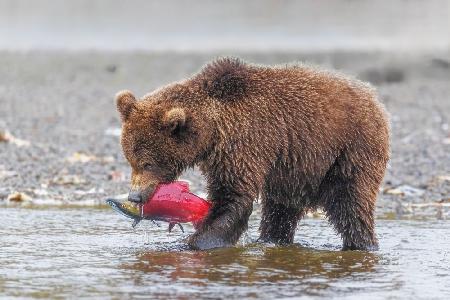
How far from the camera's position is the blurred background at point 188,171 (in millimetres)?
8172

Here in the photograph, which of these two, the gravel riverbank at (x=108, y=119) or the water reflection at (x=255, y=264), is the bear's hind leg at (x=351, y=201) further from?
the gravel riverbank at (x=108, y=119)

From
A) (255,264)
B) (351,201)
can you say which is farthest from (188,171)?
(255,264)

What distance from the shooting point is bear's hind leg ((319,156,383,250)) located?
9.54 metres

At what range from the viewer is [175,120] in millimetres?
8898

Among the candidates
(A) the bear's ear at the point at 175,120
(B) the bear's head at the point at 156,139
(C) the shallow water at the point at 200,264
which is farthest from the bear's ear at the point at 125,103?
(C) the shallow water at the point at 200,264

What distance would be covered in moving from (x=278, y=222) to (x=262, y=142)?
103 cm

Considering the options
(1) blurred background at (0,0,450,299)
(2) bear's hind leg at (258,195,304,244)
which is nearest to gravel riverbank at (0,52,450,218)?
(1) blurred background at (0,0,450,299)

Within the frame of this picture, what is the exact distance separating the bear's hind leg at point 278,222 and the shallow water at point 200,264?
0.44 ft

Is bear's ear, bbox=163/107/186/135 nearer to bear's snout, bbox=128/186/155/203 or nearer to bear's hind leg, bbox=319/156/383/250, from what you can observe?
bear's snout, bbox=128/186/155/203

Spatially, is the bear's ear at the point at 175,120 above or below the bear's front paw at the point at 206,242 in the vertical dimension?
above

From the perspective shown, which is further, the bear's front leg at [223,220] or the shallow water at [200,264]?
the bear's front leg at [223,220]

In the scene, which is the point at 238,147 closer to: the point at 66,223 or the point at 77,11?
the point at 66,223

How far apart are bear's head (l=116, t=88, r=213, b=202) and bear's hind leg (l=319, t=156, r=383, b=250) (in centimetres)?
111

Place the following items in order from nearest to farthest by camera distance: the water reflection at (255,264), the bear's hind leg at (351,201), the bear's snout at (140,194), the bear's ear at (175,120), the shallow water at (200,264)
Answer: the shallow water at (200,264), the water reflection at (255,264), the bear's ear at (175,120), the bear's snout at (140,194), the bear's hind leg at (351,201)
